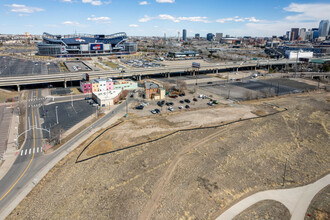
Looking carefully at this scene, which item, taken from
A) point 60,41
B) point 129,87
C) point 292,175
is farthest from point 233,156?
point 60,41

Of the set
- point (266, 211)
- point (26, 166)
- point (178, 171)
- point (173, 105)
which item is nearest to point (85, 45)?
point (173, 105)

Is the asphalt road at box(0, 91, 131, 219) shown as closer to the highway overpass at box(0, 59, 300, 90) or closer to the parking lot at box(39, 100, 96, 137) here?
the parking lot at box(39, 100, 96, 137)

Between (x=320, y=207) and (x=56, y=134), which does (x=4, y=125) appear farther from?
(x=320, y=207)

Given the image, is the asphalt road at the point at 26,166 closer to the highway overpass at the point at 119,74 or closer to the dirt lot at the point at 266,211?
the dirt lot at the point at 266,211

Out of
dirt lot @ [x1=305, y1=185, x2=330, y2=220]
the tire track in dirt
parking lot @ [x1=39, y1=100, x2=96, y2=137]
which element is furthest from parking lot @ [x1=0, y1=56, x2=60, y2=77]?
dirt lot @ [x1=305, y1=185, x2=330, y2=220]

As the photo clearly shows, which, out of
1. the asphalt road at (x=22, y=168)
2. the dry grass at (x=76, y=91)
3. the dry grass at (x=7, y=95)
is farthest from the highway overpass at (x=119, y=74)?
the asphalt road at (x=22, y=168)

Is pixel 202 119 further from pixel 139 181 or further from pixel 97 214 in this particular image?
pixel 97 214
